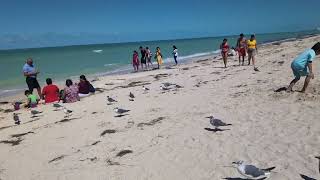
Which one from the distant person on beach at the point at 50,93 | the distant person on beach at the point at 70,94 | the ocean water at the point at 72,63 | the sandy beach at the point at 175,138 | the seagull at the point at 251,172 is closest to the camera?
the seagull at the point at 251,172

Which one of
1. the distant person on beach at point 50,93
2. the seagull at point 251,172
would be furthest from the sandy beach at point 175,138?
the distant person on beach at point 50,93

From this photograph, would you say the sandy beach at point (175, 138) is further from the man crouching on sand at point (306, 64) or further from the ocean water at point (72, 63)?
the ocean water at point (72, 63)

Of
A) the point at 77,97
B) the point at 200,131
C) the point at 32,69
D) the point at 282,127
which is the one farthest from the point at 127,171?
the point at 32,69

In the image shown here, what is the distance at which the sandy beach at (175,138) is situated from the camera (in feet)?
22.0

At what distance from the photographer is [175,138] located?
824cm

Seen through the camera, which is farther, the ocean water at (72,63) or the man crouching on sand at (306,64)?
the ocean water at (72,63)

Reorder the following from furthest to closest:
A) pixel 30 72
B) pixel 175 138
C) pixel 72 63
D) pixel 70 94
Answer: pixel 72 63 → pixel 30 72 → pixel 70 94 → pixel 175 138

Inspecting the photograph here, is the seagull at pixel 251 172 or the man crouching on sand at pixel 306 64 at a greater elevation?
the man crouching on sand at pixel 306 64

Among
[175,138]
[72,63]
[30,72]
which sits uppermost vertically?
[30,72]

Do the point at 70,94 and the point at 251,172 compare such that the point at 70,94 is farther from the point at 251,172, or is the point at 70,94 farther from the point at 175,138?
the point at 251,172

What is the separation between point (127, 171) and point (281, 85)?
22.3 ft

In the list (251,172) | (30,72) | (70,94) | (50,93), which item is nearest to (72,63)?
(30,72)

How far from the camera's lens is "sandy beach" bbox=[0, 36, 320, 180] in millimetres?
6707

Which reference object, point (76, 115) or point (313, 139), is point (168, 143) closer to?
point (313, 139)
